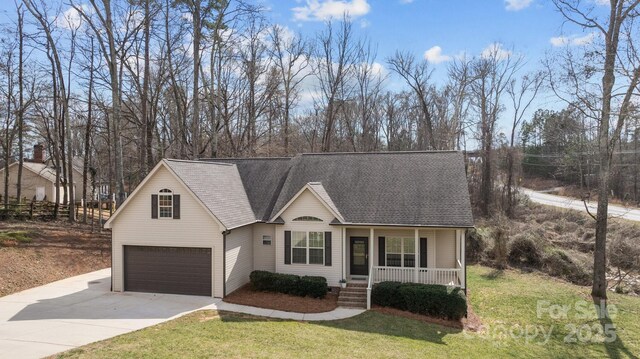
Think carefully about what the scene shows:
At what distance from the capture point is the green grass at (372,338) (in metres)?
10.8

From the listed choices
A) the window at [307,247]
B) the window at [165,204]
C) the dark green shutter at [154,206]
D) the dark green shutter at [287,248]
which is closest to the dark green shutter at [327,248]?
the window at [307,247]

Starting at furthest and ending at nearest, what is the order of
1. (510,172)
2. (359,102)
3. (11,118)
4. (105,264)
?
(359,102) < (510,172) < (11,118) < (105,264)

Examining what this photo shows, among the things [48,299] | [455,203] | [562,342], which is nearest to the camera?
[562,342]

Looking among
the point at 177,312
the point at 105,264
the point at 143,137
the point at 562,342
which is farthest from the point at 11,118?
the point at 562,342

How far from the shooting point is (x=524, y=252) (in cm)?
2633

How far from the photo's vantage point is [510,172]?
1516 inches

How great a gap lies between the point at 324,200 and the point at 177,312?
23.7ft

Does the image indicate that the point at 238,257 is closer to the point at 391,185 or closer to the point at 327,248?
the point at 327,248

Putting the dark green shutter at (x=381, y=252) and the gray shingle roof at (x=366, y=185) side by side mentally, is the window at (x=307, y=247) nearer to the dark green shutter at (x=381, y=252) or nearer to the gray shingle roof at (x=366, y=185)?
the gray shingle roof at (x=366, y=185)

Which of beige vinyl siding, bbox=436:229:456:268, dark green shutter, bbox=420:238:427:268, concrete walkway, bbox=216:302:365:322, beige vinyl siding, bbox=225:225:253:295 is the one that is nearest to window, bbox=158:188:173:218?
beige vinyl siding, bbox=225:225:253:295

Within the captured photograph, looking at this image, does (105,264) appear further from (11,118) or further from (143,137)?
(11,118)

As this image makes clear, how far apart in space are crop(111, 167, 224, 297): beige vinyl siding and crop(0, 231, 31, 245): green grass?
649 cm

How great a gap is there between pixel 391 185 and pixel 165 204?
33.2 feet

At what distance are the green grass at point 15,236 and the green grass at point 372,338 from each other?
39.6ft
